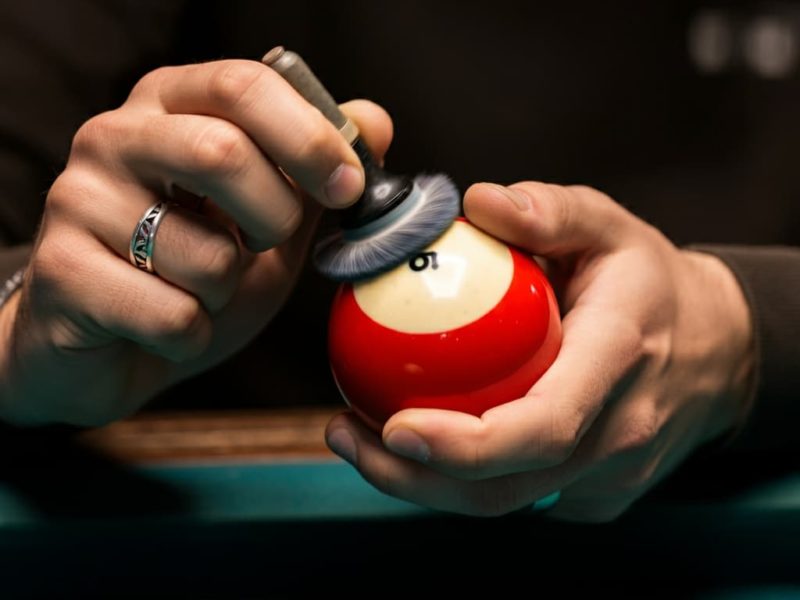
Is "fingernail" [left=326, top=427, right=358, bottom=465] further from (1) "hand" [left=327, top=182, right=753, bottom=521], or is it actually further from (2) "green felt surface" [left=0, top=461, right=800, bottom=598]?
(2) "green felt surface" [left=0, top=461, right=800, bottom=598]

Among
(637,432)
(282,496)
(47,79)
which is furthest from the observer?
(47,79)

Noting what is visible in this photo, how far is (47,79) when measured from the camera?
4.00 feet

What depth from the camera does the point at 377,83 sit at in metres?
1.44

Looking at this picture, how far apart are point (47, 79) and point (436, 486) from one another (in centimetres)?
82

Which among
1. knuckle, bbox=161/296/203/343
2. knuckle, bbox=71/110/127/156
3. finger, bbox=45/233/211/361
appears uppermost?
knuckle, bbox=71/110/127/156

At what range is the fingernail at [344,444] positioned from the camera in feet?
2.43

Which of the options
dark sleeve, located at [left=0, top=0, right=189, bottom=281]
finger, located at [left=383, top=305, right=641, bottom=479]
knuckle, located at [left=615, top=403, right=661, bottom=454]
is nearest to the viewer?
finger, located at [left=383, top=305, right=641, bottom=479]

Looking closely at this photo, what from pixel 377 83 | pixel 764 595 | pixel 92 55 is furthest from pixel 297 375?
pixel 764 595

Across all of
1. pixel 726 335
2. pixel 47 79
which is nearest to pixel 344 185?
pixel 726 335

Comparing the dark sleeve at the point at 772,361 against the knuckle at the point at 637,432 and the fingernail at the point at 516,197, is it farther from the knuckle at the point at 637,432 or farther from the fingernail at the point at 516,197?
the fingernail at the point at 516,197

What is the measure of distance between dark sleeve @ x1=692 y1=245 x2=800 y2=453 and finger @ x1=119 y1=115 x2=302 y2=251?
0.49m

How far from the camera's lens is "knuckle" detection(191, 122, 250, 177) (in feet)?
2.17

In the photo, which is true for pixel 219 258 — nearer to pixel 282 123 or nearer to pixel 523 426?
pixel 282 123

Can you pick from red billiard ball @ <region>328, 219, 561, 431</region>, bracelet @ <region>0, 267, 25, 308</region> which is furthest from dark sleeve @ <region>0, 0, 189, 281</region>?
red billiard ball @ <region>328, 219, 561, 431</region>
